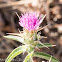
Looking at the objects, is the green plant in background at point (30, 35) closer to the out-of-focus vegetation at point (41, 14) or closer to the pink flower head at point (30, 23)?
the pink flower head at point (30, 23)

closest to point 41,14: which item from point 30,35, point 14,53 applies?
point 30,35

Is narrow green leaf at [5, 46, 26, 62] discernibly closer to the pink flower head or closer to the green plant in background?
the green plant in background

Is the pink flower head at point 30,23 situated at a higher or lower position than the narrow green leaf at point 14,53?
higher

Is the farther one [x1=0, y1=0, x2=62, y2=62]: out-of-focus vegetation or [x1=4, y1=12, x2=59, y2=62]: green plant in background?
[x1=0, y1=0, x2=62, y2=62]: out-of-focus vegetation

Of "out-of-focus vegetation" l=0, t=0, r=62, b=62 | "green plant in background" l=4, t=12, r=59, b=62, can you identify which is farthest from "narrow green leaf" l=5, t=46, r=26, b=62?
"out-of-focus vegetation" l=0, t=0, r=62, b=62

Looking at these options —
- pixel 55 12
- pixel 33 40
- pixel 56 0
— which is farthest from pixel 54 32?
pixel 33 40

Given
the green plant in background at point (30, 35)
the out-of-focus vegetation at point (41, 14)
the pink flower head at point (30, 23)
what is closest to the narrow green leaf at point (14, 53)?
the green plant in background at point (30, 35)

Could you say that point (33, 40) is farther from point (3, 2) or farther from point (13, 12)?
point (3, 2)

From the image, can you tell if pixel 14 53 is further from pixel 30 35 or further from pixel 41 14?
pixel 41 14

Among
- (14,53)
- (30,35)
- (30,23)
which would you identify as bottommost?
A: (14,53)
